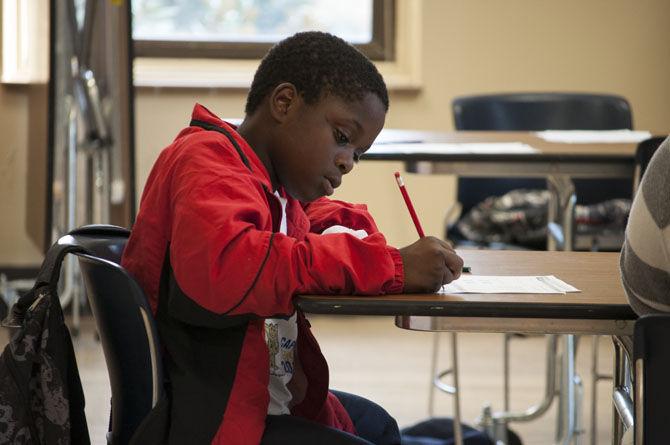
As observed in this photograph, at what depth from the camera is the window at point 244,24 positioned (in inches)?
182

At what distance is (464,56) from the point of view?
4613 mm

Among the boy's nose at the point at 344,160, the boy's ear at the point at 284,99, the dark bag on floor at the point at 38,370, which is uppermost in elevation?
the boy's ear at the point at 284,99

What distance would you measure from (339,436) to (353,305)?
0.19 m

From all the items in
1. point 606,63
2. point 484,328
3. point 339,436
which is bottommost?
point 339,436

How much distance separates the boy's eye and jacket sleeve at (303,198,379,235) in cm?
22

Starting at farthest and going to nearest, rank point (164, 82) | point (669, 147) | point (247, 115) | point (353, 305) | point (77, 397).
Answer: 1. point (164, 82)
2. point (247, 115)
3. point (77, 397)
4. point (353, 305)
5. point (669, 147)

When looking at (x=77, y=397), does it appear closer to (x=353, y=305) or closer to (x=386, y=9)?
(x=353, y=305)

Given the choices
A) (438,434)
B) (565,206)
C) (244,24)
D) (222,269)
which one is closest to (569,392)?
(438,434)

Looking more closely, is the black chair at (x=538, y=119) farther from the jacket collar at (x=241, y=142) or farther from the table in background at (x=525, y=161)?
the jacket collar at (x=241, y=142)

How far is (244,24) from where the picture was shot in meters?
Result: 4.66

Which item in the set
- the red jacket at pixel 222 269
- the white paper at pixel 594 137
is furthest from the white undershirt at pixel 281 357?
the white paper at pixel 594 137

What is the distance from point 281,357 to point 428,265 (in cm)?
25

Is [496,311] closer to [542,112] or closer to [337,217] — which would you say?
[337,217]

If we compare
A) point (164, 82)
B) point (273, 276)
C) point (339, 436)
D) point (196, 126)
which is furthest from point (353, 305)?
point (164, 82)
